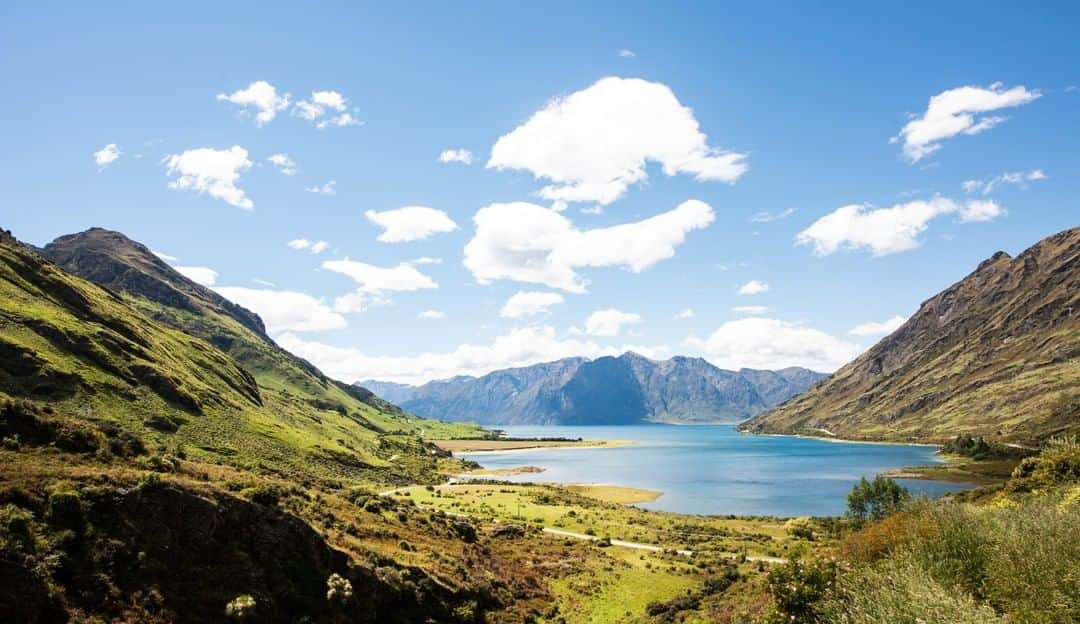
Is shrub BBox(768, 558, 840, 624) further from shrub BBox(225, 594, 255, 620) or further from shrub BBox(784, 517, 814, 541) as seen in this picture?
shrub BBox(784, 517, 814, 541)

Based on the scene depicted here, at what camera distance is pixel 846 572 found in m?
37.3

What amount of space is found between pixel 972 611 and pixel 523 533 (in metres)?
72.4

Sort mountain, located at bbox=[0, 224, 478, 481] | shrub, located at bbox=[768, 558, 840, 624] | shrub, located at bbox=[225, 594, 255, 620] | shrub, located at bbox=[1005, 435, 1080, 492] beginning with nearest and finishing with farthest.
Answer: shrub, located at bbox=[225, 594, 255, 620] < shrub, located at bbox=[768, 558, 840, 624] < shrub, located at bbox=[1005, 435, 1080, 492] < mountain, located at bbox=[0, 224, 478, 481]

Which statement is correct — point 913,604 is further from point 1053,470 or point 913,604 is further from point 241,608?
point 1053,470

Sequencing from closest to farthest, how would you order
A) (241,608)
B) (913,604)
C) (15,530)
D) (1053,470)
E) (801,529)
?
(913,604) < (15,530) < (241,608) < (1053,470) < (801,529)

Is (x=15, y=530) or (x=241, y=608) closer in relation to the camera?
(x=15, y=530)

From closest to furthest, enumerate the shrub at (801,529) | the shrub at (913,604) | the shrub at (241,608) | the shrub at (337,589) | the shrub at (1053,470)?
the shrub at (913,604) < the shrub at (241,608) < the shrub at (337,589) < the shrub at (1053,470) < the shrub at (801,529)

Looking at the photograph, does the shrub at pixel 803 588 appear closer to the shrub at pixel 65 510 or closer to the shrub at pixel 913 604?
the shrub at pixel 913 604

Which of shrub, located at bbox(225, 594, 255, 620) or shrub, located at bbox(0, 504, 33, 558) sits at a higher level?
shrub, located at bbox(0, 504, 33, 558)

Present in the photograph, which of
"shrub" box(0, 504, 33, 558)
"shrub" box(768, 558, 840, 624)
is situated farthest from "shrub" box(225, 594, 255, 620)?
"shrub" box(768, 558, 840, 624)

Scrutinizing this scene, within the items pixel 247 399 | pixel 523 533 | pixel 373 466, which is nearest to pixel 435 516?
pixel 523 533

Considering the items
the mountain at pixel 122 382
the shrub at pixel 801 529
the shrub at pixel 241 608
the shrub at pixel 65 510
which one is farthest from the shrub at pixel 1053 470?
the mountain at pixel 122 382

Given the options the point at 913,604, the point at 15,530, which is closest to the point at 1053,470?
the point at 913,604

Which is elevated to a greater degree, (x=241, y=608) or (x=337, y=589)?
(x=241, y=608)
